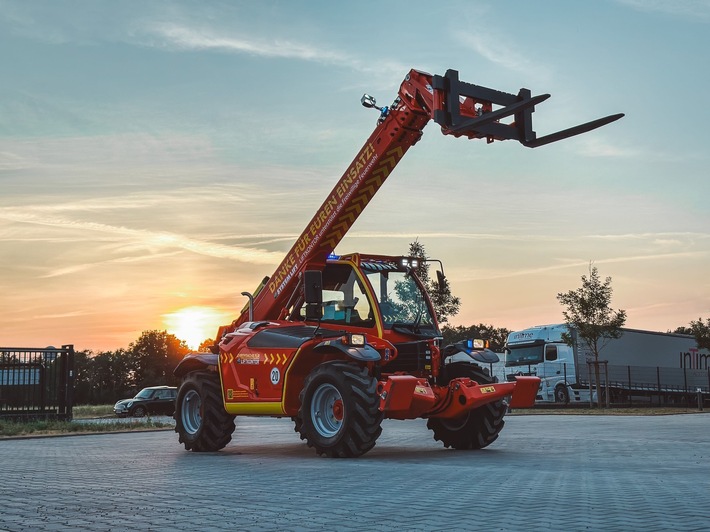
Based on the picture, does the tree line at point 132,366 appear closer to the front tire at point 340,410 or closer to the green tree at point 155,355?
the green tree at point 155,355

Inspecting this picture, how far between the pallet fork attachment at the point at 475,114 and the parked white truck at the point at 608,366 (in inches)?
1093

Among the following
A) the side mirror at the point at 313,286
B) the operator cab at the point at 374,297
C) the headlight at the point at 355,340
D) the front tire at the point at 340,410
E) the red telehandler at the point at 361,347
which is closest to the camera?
the front tire at the point at 340,410

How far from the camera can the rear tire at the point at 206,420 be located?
1548 centimetres

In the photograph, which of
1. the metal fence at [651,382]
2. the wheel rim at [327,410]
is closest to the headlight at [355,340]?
the wheel rim at [327,410]

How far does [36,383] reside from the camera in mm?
26219

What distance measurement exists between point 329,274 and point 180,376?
12.2 ft

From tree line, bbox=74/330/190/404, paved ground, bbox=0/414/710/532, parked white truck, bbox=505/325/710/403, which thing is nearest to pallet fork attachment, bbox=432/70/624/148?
paved ground, bbox=0/414/710/532

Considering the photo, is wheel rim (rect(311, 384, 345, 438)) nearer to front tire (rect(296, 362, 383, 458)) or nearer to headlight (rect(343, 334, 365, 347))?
front tire (rect(296, 362, 383, 458))

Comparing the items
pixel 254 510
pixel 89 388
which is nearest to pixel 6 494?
pixel 254 510

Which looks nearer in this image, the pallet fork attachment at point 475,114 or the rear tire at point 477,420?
the pallet fork attachment at point 475,114

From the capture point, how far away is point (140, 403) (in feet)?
131

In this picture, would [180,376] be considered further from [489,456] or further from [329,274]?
[489,456]

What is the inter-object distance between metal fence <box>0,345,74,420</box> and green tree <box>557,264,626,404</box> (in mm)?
22967

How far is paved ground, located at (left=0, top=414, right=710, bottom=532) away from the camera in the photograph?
279 inches
